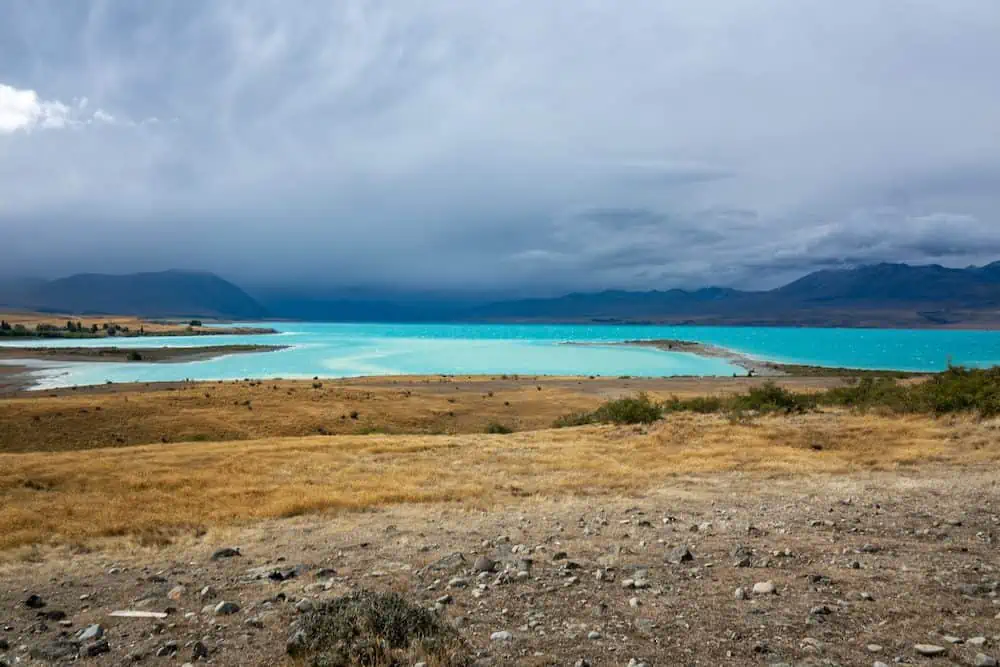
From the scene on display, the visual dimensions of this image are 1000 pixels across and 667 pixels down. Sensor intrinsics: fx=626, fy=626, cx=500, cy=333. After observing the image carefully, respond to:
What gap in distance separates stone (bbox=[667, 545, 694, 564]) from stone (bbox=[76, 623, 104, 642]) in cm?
662

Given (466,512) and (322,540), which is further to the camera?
(466,512)

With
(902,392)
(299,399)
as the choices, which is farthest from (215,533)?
(299,399)

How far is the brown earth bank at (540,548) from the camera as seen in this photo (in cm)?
601

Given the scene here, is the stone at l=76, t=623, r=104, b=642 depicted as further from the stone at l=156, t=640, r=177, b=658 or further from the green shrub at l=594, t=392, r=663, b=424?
the green shrub at l=594, t=392, r=663, b=424

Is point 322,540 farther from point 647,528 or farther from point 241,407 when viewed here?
point 241,407

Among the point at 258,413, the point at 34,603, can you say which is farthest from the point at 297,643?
the point at 258,413

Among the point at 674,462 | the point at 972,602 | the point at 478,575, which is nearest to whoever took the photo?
the point at 972,602

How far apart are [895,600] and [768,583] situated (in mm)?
1230

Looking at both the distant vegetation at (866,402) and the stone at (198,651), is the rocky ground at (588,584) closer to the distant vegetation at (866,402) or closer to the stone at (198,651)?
the stone at (198,651)

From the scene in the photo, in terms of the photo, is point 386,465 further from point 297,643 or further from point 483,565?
point 297,643

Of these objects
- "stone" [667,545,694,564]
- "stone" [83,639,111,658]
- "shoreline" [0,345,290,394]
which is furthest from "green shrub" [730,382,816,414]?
"shoreline" [0,345,290,394]

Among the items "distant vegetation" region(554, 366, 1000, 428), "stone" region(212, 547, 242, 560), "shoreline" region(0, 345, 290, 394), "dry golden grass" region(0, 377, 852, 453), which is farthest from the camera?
"shoreline" region(0, 345, 290, 394)

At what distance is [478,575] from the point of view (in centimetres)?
783

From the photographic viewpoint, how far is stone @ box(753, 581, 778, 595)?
6.90m
